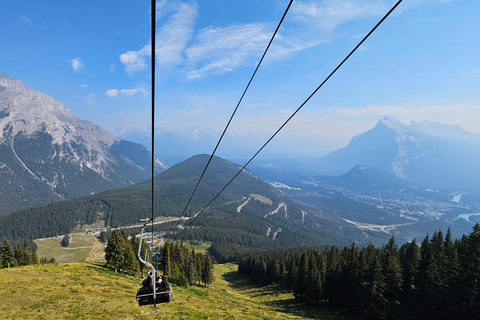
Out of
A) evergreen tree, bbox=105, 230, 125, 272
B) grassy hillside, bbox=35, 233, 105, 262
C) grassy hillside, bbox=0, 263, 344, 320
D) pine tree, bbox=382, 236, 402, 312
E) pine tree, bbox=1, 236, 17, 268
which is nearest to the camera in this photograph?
grassy hillside, bbox=0, 263, 344, 320

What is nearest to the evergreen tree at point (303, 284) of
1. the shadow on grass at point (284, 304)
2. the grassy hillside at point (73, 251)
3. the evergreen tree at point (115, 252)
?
the shadow on grass at point (284, 304)

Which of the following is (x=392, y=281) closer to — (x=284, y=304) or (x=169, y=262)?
(x=284, y=304)

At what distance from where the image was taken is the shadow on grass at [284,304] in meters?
52.8

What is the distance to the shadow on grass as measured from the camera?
52812 mm

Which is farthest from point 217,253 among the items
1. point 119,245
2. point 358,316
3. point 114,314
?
point 114,314

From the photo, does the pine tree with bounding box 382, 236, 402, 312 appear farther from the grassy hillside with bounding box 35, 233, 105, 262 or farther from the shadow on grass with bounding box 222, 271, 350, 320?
the grassy hillside with bounding box 35, 233, 105, 262

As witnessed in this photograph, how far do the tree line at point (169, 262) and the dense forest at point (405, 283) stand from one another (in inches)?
1289

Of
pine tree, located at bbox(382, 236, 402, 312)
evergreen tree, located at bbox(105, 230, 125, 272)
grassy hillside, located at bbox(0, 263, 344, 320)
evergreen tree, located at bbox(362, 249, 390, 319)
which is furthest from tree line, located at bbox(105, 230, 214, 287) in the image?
pine tree, located at bbox(382, 236, 402, 312)

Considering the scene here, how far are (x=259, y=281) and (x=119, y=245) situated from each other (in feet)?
207

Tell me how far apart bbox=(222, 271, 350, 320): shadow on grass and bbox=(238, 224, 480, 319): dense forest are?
2.37m

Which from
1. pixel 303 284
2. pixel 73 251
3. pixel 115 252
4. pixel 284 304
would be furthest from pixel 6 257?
pixel 73 251

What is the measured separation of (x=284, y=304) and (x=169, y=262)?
35.1 m

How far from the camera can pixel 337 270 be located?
6084 cm

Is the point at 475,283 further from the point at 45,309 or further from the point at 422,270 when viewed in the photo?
the point at 45,309
